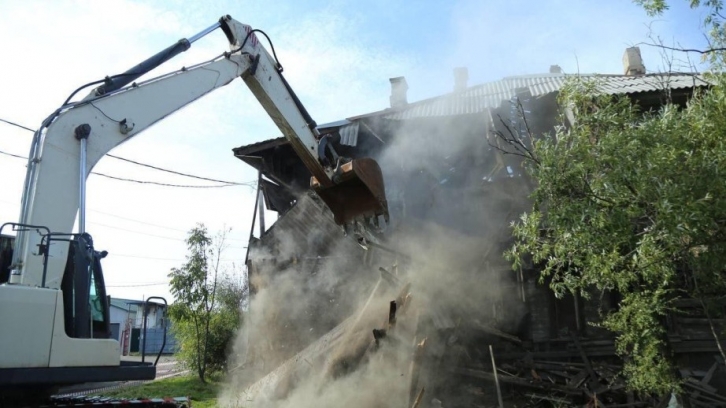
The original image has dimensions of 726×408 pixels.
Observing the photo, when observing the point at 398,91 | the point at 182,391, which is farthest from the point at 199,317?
the point at 398,91

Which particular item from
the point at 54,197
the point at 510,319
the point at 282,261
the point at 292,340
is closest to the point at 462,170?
the point at 510,319

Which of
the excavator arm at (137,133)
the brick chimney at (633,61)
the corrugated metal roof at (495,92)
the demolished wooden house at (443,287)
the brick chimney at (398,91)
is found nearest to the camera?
the excavator arm at (137,133)

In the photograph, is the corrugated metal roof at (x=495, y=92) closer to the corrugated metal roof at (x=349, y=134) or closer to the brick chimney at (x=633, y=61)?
the corrugated metal roof at (x=349, y=134)

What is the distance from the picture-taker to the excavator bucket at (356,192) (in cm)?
719

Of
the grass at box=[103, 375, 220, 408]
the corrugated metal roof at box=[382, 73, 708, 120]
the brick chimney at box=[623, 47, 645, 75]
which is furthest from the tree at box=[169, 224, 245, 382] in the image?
the brick chimney at box=[623, 47, 645, 75]

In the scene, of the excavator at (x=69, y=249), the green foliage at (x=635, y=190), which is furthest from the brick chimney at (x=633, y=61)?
the excavator at (x=69, y=249)

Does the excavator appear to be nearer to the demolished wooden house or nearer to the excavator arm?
the excavator arm

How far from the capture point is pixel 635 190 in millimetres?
5066

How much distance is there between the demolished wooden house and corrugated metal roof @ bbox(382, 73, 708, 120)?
150 millimetres

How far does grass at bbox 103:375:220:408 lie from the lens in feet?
38.2

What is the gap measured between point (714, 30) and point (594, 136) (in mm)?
1631

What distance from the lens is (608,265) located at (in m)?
5.93

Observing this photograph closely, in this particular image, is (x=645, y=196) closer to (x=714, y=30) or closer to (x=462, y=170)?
(x=714, y=30)

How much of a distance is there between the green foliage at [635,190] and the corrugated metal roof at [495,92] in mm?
6592
